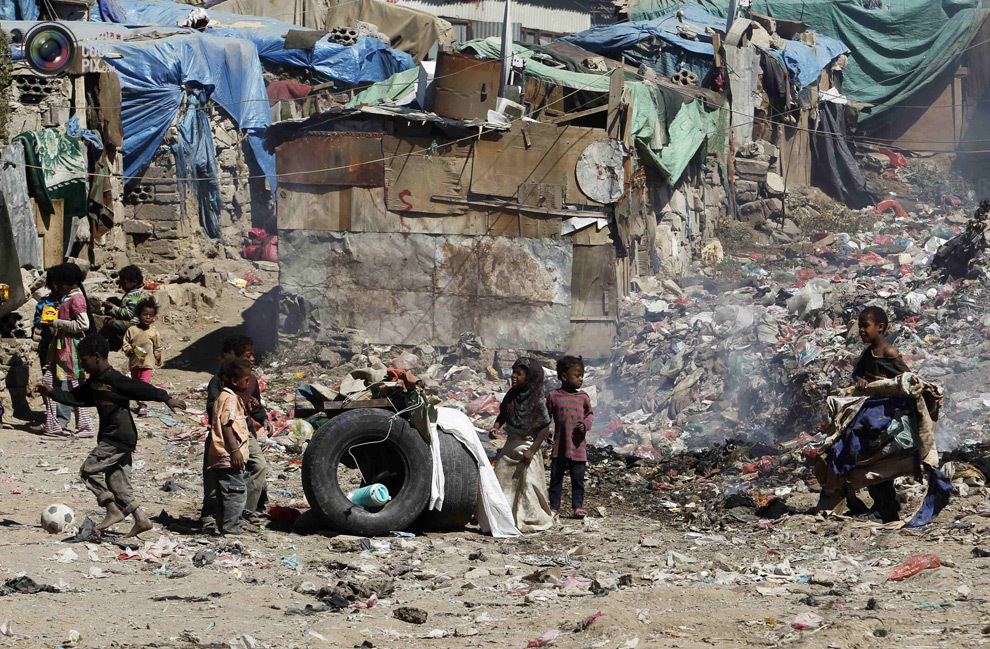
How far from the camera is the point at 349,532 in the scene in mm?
7617

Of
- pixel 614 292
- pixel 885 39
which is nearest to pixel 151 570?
pixel 614 292

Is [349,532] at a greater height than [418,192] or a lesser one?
lesser

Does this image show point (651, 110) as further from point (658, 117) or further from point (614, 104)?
point (614, 104)

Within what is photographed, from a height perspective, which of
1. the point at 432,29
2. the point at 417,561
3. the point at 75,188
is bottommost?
the point at 417,561

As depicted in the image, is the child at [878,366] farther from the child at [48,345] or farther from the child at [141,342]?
the child at [48,345]

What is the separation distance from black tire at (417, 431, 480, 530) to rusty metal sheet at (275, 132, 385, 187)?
28.9 feet

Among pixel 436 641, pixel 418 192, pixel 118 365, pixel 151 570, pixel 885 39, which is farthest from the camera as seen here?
pixel 885 39

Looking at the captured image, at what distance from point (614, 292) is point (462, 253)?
235 cm

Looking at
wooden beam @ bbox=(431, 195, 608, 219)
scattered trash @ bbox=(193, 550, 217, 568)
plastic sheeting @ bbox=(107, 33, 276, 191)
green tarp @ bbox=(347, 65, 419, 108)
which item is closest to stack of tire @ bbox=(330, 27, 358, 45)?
plastic sheeting @ bbox=(107, 33, 276, 191)

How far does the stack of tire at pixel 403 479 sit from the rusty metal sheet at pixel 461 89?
9151mm

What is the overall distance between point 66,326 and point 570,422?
4355 millimetres

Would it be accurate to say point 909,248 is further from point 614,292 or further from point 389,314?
point 389,314

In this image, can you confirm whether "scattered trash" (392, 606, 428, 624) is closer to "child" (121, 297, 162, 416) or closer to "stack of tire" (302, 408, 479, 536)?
"stack of tire" (302, 408, 479, 536)

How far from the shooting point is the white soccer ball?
6.96m
